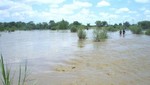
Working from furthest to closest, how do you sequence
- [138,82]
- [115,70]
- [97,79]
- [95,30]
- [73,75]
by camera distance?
[95,30] → [115,70] → [73,75] → [97,79] → [138,82]

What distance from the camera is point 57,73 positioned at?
11883 mm

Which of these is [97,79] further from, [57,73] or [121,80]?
[57,73]

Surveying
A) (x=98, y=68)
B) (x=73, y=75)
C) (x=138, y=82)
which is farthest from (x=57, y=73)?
(x=138, y=82)

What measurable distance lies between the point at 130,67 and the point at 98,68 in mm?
1859

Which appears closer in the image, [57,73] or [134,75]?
[134,75]

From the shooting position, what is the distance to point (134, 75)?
35.6 ft

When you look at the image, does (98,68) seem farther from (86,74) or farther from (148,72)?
(148,72)

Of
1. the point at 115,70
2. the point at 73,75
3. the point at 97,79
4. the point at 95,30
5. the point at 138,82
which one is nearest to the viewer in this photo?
the point at 138,82

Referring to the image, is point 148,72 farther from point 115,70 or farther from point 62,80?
point 62,80

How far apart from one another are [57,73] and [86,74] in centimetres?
162

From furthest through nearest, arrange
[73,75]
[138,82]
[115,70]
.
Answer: [115,70] < [73,75] < [138,82]

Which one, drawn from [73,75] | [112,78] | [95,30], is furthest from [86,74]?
[95,30]

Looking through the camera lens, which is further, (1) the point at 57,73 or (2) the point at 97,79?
(1) the point at 57,73

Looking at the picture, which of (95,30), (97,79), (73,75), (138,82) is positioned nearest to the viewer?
(138,82)
